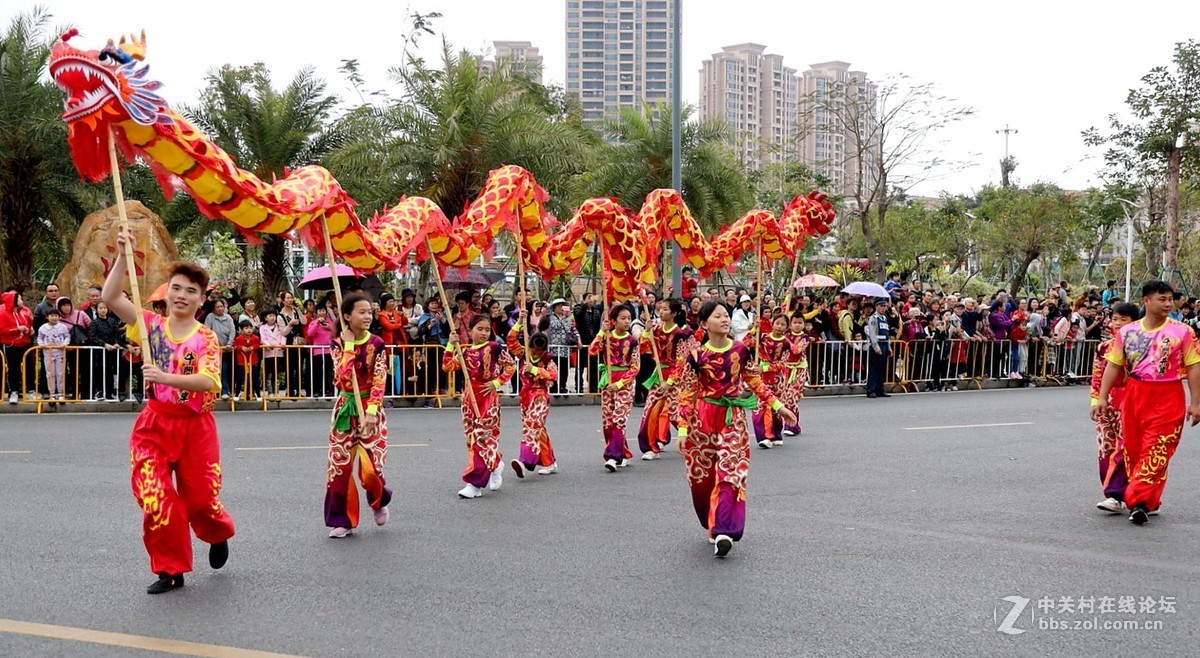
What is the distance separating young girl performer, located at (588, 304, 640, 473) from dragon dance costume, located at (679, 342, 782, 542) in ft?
10.0

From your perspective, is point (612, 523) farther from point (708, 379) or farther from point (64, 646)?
point (64, 646)

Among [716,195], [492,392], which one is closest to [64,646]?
[492,392]

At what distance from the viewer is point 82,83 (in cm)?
541

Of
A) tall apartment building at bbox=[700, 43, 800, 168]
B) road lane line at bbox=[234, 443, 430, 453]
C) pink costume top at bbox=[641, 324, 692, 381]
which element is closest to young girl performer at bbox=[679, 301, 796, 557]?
pink costume top at bbox=[641, 324, 692, 381]

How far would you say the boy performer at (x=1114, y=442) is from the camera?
7785 mm

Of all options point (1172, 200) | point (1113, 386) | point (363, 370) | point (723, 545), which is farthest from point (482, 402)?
point (1172, 200)

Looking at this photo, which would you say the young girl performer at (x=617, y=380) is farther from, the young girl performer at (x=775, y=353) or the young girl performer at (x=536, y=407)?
the young girl performer at (x=775, y=353)

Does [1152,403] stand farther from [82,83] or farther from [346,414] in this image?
[82,83]

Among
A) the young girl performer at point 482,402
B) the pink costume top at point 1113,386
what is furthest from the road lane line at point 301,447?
the pink costume top at point 1113,386

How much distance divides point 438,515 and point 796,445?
16.2ft

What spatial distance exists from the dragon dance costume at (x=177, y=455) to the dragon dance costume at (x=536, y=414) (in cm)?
381

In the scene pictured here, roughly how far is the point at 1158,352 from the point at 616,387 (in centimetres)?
458

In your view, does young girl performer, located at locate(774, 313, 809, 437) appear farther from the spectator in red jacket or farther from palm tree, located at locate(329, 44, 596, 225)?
the spectator in red jacket

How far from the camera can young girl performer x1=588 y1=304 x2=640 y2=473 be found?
32.3 ft
